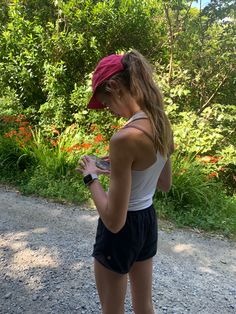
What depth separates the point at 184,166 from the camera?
17.5ft

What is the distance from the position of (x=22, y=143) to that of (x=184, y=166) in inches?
107

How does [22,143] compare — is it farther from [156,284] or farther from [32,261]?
[156,284]

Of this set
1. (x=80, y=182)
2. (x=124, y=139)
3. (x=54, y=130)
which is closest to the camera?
(x=124, y=139)

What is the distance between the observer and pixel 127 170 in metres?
1.42

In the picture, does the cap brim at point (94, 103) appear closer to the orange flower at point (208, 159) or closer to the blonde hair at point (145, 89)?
the blonde hair at point (145, 89)

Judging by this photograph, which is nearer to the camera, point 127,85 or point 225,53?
point 127,85

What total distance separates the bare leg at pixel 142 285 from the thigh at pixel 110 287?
0.48 feet

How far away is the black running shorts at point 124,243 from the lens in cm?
164

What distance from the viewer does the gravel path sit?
2.75m

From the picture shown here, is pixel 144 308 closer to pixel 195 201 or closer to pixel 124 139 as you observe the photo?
pixel 124 139

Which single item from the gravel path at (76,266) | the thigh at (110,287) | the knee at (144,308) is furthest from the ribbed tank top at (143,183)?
the gravel path at (76,266)

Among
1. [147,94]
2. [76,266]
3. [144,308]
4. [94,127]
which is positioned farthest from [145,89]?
[94,127]

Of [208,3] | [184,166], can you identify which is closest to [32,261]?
[184,166]

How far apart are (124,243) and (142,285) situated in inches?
14.5
